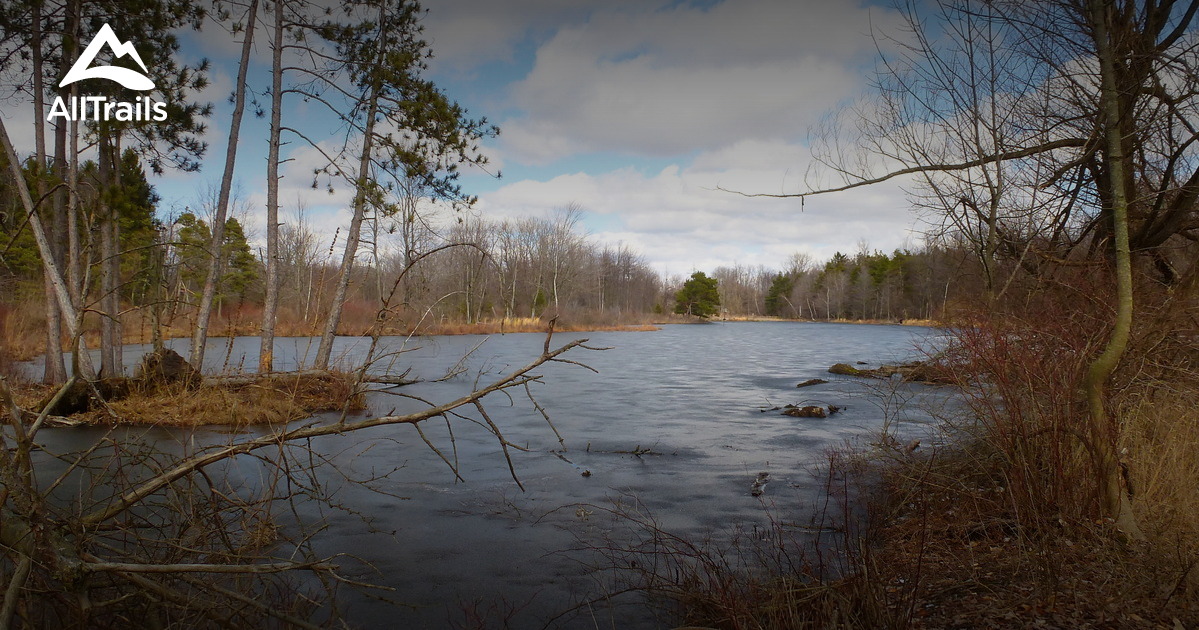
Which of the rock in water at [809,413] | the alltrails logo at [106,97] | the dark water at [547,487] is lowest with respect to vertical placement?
the dark water at [547,487]

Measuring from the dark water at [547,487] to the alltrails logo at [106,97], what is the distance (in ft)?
18.5

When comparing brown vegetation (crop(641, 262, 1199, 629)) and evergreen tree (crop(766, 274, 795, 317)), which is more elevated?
evergreen tree (crop(766, 274, 795, 317))

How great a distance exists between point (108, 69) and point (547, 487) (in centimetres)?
1105

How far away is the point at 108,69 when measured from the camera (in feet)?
38.5

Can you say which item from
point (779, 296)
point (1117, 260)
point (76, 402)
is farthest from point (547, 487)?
point (779, 296)

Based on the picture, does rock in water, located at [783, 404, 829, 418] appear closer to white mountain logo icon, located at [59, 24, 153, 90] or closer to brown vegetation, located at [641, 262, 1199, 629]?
brown vegetation, located at [641, 262, 1199, 629]

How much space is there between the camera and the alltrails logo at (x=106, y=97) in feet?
37.6

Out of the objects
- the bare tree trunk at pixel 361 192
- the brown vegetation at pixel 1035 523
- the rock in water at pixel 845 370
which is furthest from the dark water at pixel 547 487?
the rock in water at pixel 845 370

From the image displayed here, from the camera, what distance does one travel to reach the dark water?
5.07m

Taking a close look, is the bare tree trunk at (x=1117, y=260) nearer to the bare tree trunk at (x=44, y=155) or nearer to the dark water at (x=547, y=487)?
the dark water at (x=547, y=487)

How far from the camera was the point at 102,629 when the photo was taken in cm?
316

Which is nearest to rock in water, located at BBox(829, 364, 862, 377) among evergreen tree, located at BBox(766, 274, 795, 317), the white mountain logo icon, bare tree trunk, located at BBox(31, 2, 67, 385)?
the white mountain logo icon

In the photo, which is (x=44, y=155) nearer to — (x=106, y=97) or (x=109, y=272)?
(x=106, y=97)

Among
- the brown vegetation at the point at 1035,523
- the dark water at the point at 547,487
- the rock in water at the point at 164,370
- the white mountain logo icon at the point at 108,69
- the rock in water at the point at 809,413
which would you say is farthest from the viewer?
the rock in water at the point at 809,413
